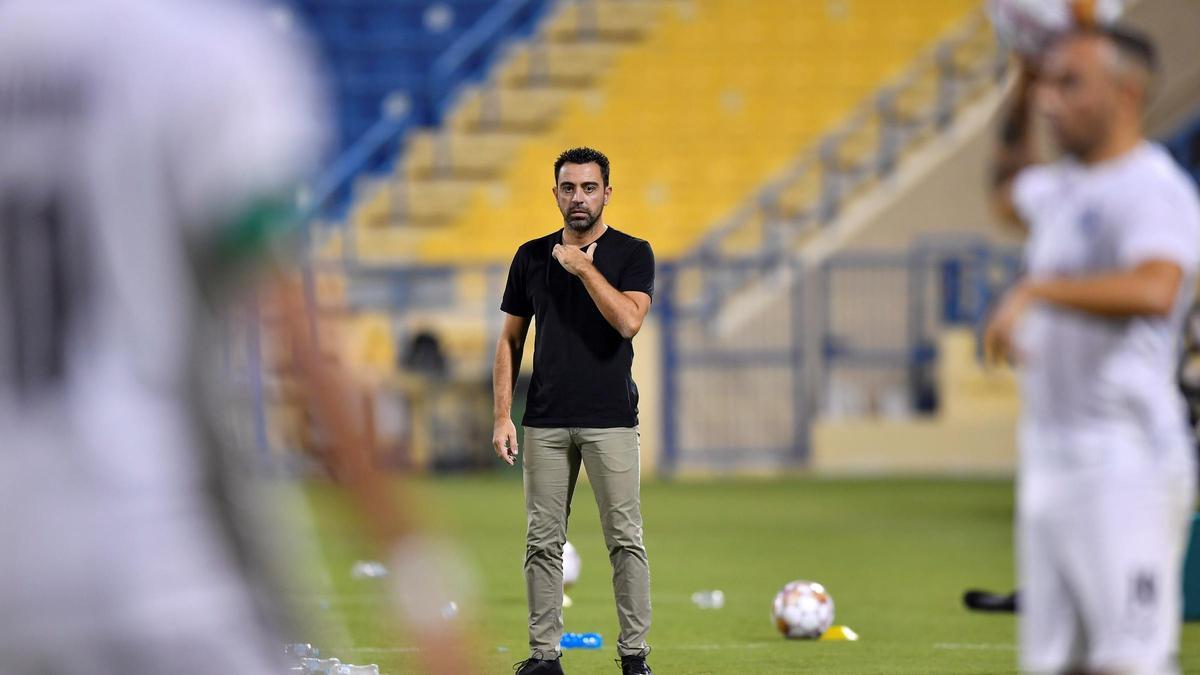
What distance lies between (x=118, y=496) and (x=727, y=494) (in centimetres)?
1885

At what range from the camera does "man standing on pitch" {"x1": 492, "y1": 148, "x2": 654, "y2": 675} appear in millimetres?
7875

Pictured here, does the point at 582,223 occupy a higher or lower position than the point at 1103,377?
higher

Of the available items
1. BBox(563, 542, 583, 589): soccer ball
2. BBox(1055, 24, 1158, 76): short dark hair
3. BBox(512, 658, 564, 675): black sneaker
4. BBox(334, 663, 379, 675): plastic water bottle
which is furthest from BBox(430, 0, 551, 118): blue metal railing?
BBox(1055, 24, 1158, 76): short dark hair

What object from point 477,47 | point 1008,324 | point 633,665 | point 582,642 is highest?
point 477,47

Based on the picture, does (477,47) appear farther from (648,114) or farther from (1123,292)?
(1123,292)

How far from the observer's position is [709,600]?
11914mm

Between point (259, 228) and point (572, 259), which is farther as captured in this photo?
point (572, 259)

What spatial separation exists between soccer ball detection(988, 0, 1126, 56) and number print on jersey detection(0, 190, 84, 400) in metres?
2.74

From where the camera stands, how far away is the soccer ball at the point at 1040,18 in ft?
15.3

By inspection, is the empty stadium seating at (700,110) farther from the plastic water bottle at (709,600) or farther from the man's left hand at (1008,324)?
the man's left hand at (1008,324)

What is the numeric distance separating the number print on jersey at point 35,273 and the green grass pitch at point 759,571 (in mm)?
468

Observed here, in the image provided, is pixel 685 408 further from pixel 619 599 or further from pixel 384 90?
pixel 619 599

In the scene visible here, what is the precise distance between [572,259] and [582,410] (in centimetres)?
63

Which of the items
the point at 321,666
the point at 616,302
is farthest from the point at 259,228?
the point at 616,302
